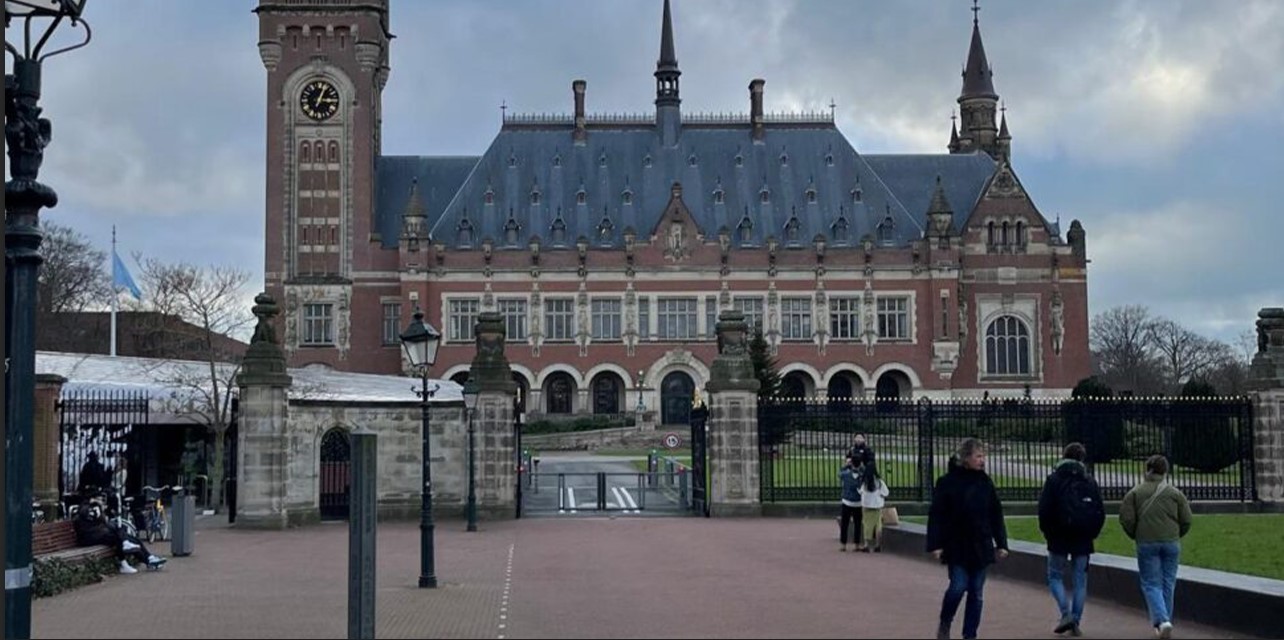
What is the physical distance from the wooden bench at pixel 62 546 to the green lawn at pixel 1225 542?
39.9ft

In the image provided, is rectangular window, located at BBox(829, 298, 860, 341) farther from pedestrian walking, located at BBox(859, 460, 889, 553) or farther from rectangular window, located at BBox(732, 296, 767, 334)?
pedestrian walking, located at BBox(859, 460, 889, 553)

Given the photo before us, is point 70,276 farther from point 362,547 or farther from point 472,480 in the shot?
point 362,547

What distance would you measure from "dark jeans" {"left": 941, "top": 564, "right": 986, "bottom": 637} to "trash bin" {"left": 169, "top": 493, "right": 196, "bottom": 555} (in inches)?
487

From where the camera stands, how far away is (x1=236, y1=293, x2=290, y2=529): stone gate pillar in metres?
25.1

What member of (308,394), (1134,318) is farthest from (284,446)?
(1134,318)

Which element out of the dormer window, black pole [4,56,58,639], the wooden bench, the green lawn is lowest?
the green lawn

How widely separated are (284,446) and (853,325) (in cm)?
5016

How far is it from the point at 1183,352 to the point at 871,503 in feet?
297

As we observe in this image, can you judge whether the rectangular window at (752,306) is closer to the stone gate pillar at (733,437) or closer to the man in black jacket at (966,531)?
the stone gate pillar at (733,437)

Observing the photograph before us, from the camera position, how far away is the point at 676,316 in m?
72.2

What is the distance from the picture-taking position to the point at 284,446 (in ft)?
83.5

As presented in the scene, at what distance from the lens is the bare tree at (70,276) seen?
61000mm

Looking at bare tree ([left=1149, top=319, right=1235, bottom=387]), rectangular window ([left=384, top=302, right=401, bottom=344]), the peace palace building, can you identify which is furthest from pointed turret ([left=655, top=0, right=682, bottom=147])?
bare tree ([left=1149, top=319, right=1235, bottom=387])

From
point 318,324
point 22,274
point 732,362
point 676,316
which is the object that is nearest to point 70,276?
point 318,324
